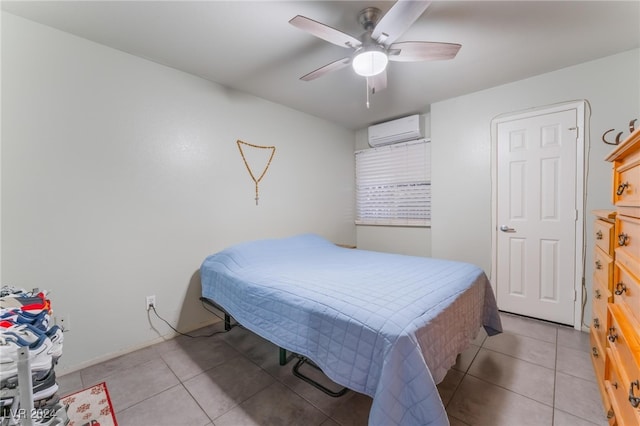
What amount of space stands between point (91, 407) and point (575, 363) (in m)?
3.29

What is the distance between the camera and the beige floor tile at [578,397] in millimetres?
1466

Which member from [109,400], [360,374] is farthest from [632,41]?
[109,400]

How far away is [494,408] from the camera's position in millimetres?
1513

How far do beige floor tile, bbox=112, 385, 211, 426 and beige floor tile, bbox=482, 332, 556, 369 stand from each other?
2.23 meters

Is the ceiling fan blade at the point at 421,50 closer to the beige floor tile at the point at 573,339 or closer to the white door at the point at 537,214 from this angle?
the white door at the point at 537,214

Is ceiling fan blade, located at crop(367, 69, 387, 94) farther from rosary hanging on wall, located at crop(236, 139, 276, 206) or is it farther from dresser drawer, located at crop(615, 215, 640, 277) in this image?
dresser drawer, located at crop(615, 215, 640, 277)

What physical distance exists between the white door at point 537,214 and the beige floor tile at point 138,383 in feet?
10.7

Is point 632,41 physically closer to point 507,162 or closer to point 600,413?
point 507,162

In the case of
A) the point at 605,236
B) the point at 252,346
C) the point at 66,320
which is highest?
the point at 605,236

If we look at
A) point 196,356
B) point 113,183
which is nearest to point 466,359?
point 196,356

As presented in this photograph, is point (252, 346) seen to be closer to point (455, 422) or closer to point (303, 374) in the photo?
point (303, 374)

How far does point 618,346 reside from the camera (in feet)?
4.03

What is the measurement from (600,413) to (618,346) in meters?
0.57

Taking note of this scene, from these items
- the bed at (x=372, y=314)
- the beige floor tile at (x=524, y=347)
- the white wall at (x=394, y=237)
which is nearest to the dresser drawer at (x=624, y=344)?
the bed at (x=372, y=314)
